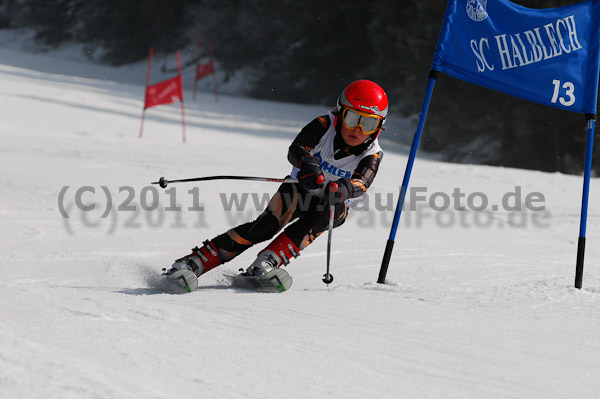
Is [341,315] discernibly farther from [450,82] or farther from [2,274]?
[450,82]

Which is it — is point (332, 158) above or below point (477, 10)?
below

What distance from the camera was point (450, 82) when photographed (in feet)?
59.9

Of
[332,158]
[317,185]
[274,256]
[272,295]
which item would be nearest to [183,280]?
[272,295]

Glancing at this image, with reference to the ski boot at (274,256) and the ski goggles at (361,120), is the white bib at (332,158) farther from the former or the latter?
the ski boot at (274,256)

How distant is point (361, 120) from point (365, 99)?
127mm

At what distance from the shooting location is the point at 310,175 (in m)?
4.22

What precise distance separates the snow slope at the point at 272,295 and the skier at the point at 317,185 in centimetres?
23

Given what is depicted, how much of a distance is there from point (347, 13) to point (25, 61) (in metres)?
11.7

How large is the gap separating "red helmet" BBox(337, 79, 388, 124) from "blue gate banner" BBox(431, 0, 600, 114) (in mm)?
586

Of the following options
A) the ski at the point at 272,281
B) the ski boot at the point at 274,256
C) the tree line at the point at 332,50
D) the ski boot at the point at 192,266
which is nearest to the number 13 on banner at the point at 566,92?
the ski boot at the point at 274,256

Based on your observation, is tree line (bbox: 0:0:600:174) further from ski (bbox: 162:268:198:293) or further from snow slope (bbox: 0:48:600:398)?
ski (bbox: 162:268:198:293)

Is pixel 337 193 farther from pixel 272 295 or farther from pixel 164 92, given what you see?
pixel 164 92

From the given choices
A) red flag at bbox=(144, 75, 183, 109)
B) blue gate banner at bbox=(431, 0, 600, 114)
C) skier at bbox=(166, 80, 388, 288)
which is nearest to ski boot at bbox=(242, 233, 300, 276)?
skier at bbox=(166, 80, 388, 288)

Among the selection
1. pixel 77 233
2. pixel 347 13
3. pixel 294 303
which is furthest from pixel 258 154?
pixel 347 13
